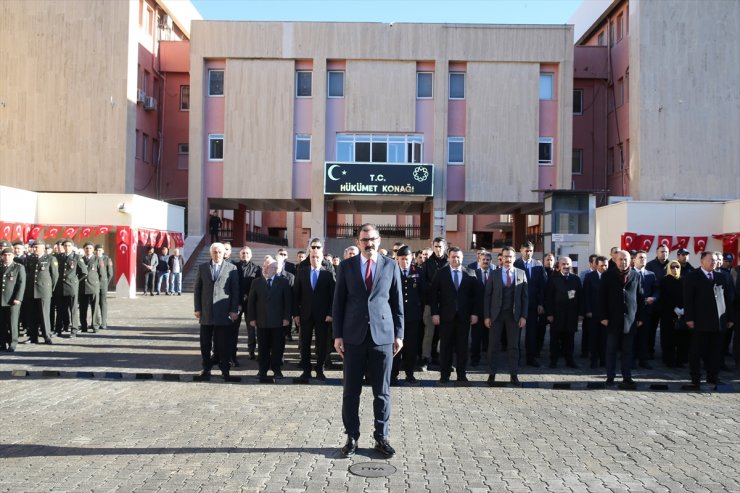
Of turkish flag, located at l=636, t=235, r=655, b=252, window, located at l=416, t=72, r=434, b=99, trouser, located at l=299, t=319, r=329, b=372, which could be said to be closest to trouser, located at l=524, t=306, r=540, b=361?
trouser, located at l=299, t=319, r=329, b=372

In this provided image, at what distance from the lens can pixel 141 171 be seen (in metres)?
36.3

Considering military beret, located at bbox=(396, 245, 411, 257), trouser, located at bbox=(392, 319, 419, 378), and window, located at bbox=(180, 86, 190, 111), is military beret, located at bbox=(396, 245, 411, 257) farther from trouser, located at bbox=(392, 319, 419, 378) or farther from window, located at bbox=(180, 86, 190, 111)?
window, located at bbox=(180, 86, 190, 111)

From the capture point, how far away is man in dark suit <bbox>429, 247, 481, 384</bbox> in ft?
33.2

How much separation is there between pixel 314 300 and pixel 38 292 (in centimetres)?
618

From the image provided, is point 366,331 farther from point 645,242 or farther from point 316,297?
point 645,242

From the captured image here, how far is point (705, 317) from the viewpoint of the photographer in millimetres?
9977

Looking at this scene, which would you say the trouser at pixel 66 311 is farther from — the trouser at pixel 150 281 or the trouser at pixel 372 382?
the trouser at pixel 150 281

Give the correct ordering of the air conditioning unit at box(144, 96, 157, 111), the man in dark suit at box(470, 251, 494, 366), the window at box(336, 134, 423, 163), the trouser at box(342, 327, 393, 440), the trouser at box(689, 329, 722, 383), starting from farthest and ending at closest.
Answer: the air conditioning unit at box(144, 96, 157, 111) < the window at box(336, 134, 423, 163) < the man in dark suit at box(470, 251, 494, 366) < the trouser at box(689, 329, 722, 383) < the trouser at box(342, 327, 393, 440)

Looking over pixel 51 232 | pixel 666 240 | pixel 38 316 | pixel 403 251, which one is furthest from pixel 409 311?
pixel 51 232

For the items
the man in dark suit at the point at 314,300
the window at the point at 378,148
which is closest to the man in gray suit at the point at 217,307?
the man in dark suit at the point at 314,300

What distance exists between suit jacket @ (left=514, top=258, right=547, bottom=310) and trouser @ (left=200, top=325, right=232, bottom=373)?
17.2 feet

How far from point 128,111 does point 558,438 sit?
30.0 m

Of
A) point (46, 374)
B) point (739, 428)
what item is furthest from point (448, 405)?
point (46, 374)

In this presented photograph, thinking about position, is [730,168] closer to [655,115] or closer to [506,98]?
[655,115]
